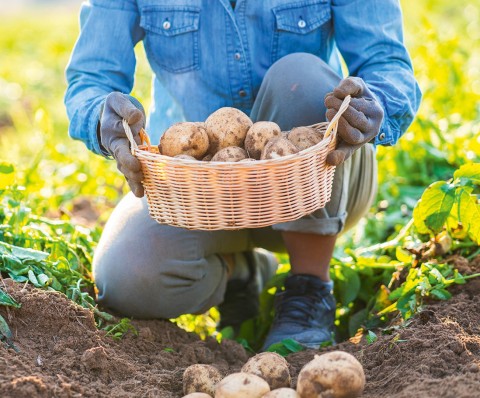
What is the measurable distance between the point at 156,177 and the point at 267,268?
3.69 feet

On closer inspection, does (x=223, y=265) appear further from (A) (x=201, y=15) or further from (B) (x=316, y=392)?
(B) (x=316, y=392)

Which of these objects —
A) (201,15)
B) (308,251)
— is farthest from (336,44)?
(308,251)

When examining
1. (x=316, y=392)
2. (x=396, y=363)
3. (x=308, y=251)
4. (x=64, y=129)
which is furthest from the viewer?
(x=64, y=129)

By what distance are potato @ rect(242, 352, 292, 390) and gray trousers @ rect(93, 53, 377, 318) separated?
0.56 metres

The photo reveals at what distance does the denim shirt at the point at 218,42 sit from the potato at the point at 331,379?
2.76ft

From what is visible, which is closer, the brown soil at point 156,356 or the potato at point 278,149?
the brown soil at point 156,356

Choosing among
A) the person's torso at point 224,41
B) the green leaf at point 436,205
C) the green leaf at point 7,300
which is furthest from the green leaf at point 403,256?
the green leaf at point 7,300

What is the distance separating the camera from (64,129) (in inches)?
197

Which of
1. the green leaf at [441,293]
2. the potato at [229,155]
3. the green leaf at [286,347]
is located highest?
the potato at [229,155]

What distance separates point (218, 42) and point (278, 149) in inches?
25.1

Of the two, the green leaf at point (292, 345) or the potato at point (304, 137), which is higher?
the potato at point (304, 137)

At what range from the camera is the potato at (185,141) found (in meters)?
1.94

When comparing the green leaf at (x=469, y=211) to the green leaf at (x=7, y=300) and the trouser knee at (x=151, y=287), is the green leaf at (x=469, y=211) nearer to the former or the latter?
the trouser knee at (x=151, y=287)

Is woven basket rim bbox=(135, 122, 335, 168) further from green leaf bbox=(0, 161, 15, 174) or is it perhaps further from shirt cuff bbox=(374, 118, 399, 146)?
green leaf bbox=(0, 161, 15, 174)
